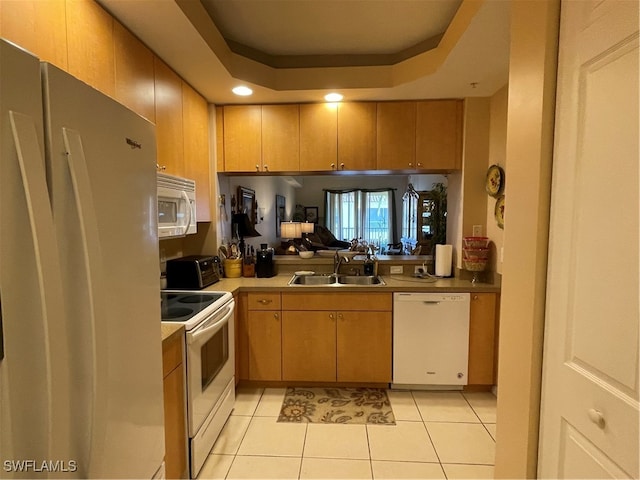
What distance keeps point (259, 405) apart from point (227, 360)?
1.67 ft

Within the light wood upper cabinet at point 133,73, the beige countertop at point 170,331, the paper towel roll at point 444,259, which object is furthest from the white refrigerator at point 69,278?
the paper towel roll at point 444,259

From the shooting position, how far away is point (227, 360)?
2.37 metres

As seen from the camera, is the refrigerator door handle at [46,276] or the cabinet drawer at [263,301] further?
the cabinet drawer at [263,301]

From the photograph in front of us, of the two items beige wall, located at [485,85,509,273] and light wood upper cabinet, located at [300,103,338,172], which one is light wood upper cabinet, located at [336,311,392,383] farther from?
light wood upper cabinet, located at [300,103,338,172]

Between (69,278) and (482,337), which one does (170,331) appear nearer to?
(69,278)

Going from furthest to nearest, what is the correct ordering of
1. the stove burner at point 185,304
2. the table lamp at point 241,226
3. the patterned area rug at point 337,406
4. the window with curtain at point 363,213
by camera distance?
the window with curtain at point 363,213
the table lamp at point 241,226
the patterned area rug at point 337,406
the stove burner at point 185,304

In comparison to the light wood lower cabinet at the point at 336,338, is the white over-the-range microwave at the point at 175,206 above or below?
above

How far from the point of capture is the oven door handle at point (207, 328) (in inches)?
68.1

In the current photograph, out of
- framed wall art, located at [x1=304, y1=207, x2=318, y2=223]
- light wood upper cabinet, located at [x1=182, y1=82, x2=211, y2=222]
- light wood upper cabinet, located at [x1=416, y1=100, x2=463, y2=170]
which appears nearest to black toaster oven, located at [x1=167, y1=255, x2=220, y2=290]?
light wood upper cabinet, located at [x1=182, y1=82, x2=211, y2=222]

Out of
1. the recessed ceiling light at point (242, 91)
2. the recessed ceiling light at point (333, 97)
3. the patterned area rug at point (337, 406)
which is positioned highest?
the recessed ceiling light at point (333, 97)

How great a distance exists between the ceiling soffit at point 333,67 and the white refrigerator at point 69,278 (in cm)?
161

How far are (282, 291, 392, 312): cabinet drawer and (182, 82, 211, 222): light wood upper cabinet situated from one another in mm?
1002

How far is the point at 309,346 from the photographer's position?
2746 mm

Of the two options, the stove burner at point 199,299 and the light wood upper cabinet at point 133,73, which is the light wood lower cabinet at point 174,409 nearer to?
the stove burner at point 199,299
